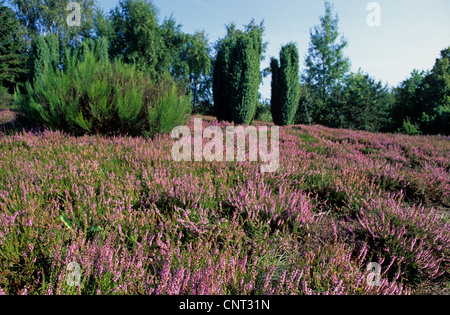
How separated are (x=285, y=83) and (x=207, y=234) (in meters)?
15.2

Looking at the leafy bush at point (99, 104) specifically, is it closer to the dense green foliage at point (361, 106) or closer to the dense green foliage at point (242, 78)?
the dense green foliage at point (242, 78)

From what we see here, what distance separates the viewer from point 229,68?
13352 millimetres

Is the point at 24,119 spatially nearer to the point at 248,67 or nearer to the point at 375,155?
the point at 375,155

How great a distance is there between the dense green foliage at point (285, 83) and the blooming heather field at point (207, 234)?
41.3ft

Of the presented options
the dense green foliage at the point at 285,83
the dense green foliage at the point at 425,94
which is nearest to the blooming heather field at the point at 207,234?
the dense green foliage at the point at 285,83

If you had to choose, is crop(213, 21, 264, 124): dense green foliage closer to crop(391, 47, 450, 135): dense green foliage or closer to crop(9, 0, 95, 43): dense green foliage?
crop(391, 47, 450, 135): dense green foliage

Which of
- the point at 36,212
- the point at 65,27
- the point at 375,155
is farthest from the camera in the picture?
the point at 65,27

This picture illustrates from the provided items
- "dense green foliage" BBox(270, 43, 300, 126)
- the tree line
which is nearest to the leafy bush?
the tree line

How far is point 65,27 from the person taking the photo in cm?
3081

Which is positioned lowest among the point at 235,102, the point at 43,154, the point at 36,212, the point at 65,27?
the point at 36,212

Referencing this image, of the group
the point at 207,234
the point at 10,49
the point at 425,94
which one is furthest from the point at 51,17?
the point at 425,94
